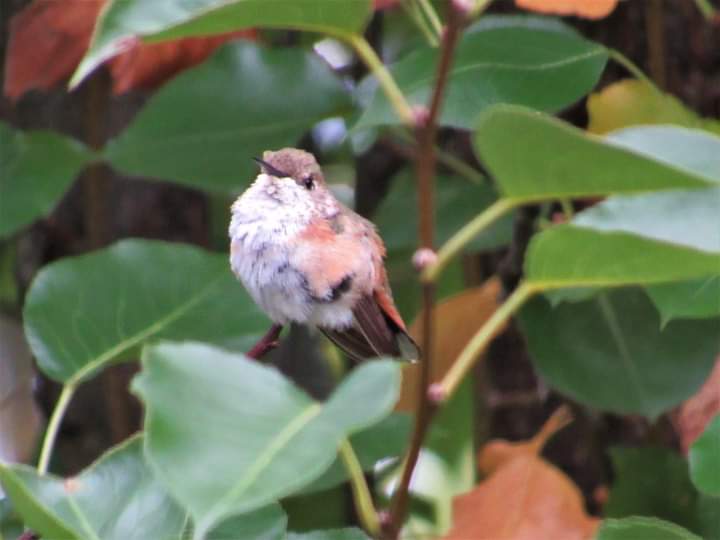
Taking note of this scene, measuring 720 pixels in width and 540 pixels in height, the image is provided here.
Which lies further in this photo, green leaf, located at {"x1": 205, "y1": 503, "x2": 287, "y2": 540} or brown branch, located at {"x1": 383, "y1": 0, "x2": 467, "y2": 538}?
green leaf, located at {"x1": 205, "y1": 503, "x2": 287, "y2": 540}

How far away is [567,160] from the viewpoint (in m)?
1.19

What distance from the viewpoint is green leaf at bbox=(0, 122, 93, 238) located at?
2580 millimetres

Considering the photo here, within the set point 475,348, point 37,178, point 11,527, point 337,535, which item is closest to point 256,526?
point 337,535

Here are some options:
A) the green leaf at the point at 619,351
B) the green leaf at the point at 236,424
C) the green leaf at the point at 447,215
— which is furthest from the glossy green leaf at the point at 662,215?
the green leaf at the point at 447,215

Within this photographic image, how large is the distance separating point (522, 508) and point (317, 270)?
0.54 meters

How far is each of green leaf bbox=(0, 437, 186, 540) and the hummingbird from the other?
518 millimetres

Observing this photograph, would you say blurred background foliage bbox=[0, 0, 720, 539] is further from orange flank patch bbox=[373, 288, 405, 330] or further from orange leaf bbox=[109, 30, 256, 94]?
orange flank patch bbox=[373, 288, 405, 330]

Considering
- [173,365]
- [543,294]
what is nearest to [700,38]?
[543,294]

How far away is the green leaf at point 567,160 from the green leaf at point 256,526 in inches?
20.2

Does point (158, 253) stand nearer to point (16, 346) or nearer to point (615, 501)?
point (615, 501)

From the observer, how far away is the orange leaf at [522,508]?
2.15 m

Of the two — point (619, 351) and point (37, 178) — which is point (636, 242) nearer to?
point (619, 351)

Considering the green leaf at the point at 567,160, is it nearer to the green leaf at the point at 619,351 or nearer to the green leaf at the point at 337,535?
the green leaf at the point at 337,535

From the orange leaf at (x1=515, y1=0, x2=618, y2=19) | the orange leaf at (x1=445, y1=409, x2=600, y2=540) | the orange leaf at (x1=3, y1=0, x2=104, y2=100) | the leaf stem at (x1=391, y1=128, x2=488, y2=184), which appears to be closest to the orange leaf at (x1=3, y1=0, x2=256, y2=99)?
the orange leaf at (x1=3, y1=0, x2=104, y2=100)
